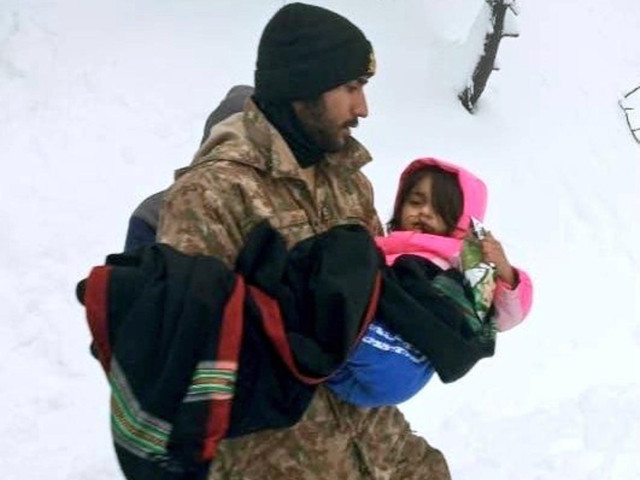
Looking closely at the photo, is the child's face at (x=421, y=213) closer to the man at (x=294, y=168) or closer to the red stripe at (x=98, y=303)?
the man at (x=294, y=168)

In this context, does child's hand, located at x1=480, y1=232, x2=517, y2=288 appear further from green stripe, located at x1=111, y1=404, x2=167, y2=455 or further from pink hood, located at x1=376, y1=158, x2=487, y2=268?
green stripe, located at x1=111, y1=404, x2=167, y2=455

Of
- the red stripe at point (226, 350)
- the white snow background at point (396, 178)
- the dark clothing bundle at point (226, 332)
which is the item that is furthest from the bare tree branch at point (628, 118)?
the red stripe at point (226, 350)

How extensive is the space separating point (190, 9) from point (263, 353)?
6.76 meters

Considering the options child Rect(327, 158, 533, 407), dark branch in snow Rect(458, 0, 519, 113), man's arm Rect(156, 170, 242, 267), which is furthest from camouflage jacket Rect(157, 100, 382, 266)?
dark branch in snow Rect(458, 0, 519, 113)

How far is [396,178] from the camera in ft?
24.2

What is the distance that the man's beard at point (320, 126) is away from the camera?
2.54m

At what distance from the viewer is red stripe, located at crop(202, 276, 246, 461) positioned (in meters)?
2.16

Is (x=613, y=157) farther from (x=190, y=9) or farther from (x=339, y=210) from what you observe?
(x=339, y=210)

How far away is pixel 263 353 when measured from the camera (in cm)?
227

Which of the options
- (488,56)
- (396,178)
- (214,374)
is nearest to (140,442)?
(214,374)

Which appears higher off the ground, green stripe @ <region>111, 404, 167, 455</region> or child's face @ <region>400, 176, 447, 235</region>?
child's face @ <region>400, 176, 447, 235</region>

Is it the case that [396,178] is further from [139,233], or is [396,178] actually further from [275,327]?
A: [275,327]

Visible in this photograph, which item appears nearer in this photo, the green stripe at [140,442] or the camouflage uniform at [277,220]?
the green stripe at [140,442]

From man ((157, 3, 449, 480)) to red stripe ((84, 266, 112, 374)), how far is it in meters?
0.28
